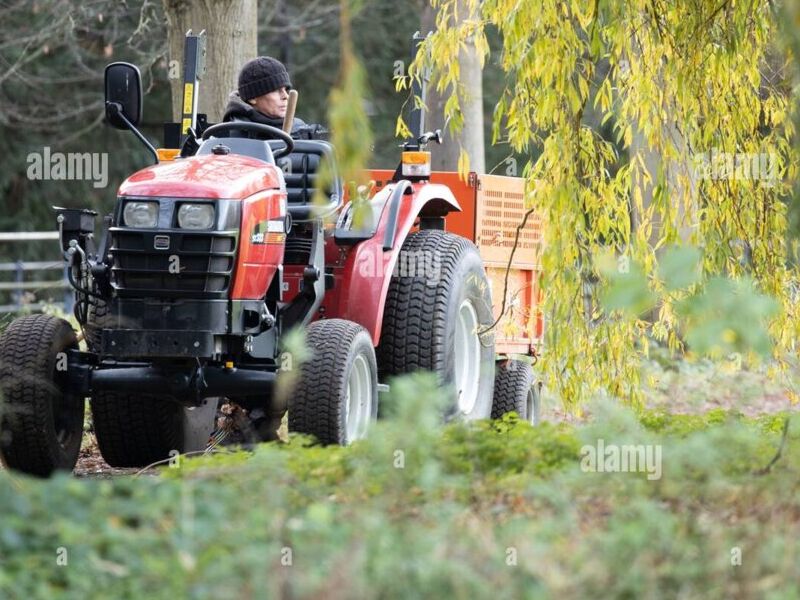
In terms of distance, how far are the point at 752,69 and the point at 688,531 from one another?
15.7 ft

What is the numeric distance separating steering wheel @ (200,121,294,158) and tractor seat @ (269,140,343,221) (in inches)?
3.3

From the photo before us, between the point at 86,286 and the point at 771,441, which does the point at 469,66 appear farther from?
the point at 771,441

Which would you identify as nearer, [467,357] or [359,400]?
[359,400]

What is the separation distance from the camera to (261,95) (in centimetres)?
813

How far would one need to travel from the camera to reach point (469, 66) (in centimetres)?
1451

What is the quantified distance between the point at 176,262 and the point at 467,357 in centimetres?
243

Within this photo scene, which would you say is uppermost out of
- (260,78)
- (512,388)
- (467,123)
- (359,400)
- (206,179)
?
(467,123)

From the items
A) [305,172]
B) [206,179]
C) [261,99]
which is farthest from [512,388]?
[206,179]

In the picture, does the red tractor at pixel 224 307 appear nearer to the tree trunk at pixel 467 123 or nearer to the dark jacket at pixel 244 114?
the dark jacket at pixel 244 114

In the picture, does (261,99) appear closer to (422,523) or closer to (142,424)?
(142,424)

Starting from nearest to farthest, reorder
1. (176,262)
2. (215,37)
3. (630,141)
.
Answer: (176,262) → (630,141) → (215,37)

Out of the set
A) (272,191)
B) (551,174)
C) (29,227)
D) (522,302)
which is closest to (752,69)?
(551,174)

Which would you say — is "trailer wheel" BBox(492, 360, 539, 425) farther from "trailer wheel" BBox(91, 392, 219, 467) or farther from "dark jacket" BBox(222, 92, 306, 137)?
"dark jacket" BBox(222, 92, 306, 137)

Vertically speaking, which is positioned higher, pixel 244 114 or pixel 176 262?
pixel 244 114
